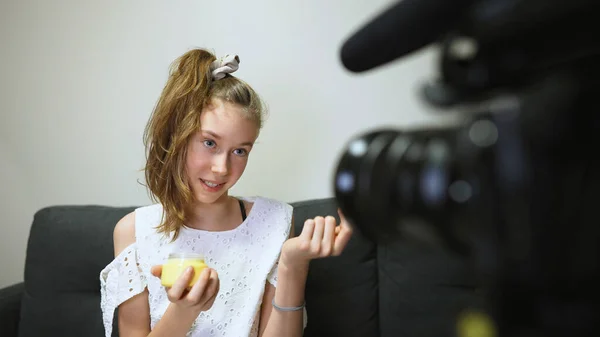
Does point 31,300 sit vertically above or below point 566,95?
below

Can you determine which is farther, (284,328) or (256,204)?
(256,204)

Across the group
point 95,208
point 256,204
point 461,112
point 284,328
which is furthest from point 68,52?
point 461,112

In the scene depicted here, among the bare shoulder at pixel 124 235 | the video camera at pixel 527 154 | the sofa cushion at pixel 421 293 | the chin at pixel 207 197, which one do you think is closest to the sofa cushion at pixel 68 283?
the bare shoulder at pixel 124 235

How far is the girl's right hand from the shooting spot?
0.98 meters

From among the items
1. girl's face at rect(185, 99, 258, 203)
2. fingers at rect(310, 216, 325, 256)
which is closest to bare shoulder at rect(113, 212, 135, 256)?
girl's face at rect(185, 99, 258, 203)

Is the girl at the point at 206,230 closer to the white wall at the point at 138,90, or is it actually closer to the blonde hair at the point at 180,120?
the blonde hair at the point at 180,120

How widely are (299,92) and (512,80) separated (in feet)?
4.65

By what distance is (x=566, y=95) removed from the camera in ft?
0.95

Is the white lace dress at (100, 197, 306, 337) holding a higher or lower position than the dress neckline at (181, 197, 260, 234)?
lower

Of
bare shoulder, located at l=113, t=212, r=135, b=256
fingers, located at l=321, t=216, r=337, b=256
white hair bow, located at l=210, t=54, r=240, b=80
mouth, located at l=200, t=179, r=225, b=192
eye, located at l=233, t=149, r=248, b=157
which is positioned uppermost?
white hair bow, located at l=210, t=54, r=240, b=80

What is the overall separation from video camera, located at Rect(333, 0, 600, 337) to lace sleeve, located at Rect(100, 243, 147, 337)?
1.12 metres

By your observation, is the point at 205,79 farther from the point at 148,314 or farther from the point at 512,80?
the point at 512,80

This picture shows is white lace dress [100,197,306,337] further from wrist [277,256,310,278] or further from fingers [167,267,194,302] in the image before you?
fingers [167,267,194,302]

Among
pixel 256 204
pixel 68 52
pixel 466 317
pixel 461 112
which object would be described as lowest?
pixel 256 204
